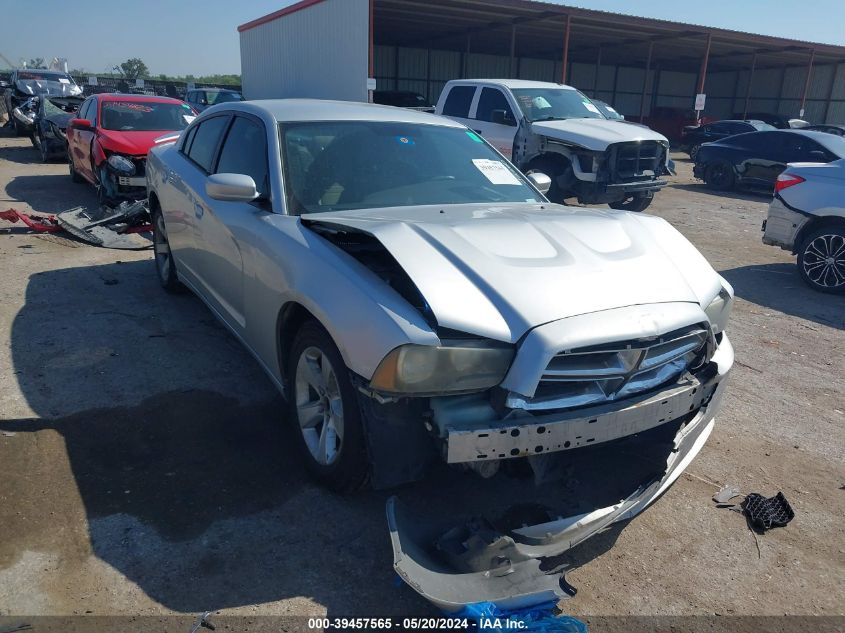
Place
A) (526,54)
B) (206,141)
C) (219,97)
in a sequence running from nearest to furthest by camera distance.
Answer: (206,141) < (219,97) < (526,54)

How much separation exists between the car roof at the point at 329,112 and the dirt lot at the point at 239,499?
173 centimetres

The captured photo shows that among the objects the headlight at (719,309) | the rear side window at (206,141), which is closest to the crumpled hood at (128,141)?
the rear side window at (206,141)

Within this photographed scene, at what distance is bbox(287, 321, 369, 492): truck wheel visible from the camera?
2.83 m

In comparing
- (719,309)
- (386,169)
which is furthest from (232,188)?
(719,309)

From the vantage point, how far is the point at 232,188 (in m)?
3.55

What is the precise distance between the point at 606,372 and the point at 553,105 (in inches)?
390

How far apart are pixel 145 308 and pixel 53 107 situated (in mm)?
12489

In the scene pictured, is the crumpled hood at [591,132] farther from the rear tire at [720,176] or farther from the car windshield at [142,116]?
the car windshield at [142,116]

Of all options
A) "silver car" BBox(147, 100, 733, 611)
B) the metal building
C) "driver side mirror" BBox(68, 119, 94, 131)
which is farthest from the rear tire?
"silver car" BBox(147, 100, 733, 611)

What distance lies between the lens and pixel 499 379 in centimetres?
255

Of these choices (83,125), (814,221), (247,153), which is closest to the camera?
(247,153)

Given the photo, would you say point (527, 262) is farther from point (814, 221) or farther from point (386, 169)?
point (814, 221)

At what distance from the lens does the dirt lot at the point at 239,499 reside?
2.65 meters

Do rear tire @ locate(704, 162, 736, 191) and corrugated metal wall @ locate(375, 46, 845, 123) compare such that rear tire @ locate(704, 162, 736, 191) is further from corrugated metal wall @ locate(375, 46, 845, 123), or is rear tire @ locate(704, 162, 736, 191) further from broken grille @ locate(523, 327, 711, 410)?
corrugated metal wall @ locate(375, 46, 845, 123)
